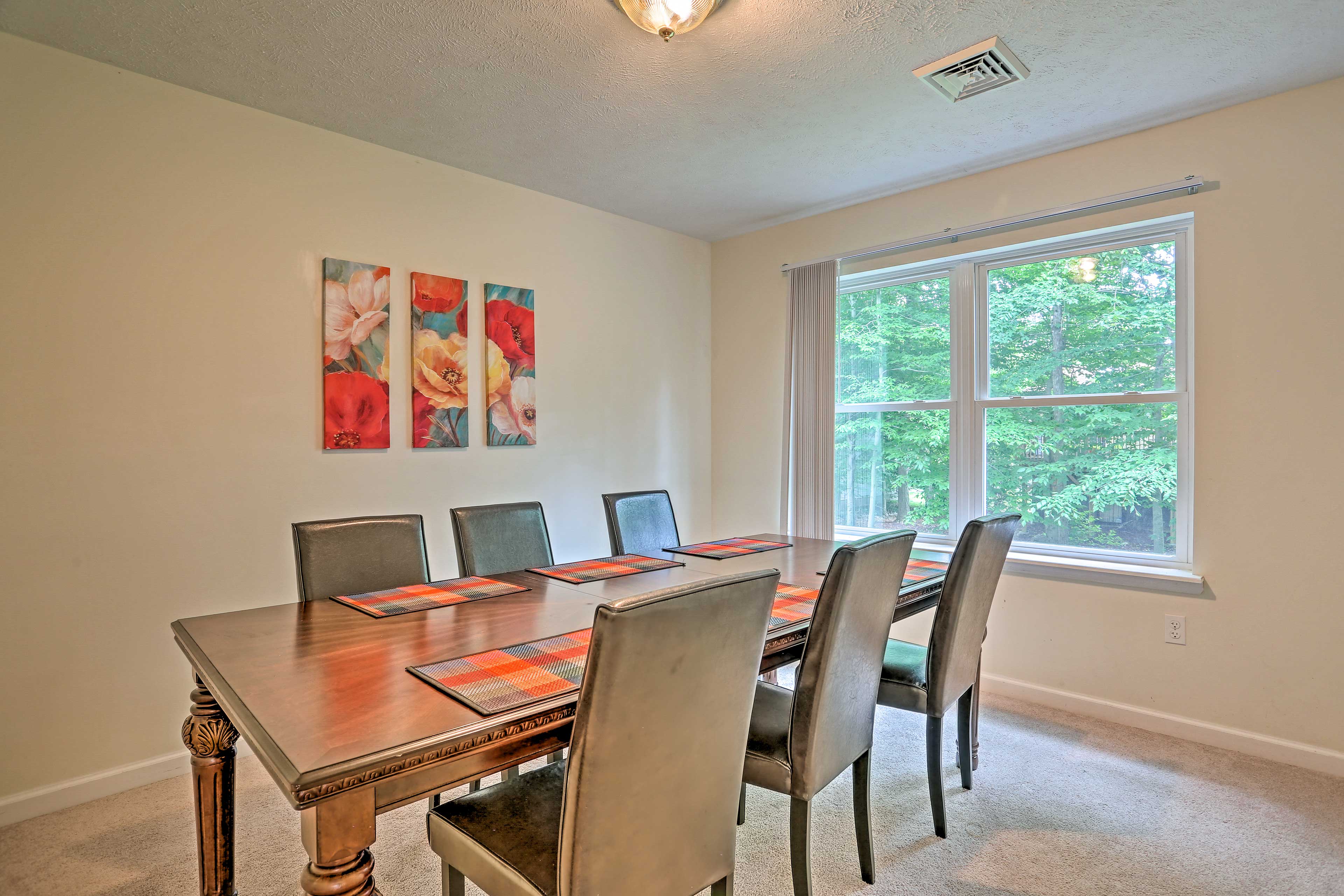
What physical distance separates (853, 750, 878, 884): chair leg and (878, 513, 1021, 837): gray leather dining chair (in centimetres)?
30

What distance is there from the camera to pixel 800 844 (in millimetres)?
1647

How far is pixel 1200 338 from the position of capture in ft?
9.30

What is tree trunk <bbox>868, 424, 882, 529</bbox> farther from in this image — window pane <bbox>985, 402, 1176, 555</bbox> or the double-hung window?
window pane <bbox>985, 402, 1176, 555</bbox>

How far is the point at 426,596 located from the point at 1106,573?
2.76 m

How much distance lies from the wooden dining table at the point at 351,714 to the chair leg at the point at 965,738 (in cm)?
53

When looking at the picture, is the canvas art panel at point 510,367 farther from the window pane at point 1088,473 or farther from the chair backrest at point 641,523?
the window pane at point 1088,473

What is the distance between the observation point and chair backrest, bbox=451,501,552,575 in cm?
245

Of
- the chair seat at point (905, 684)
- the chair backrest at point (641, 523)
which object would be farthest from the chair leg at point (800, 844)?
the chair backrest at point (641, 523)

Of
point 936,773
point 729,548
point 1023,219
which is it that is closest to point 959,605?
point 936,773

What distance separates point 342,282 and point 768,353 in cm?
239

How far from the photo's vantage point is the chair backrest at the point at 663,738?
3.42 ft

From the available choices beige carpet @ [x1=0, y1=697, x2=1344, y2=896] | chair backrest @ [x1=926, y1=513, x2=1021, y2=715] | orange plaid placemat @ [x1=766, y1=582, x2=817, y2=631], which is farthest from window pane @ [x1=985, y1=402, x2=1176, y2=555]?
orange plaid placemat @ [x1=766, y1=582, x2=817, y2=631]

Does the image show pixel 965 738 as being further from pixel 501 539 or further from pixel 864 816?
pixel 501 539

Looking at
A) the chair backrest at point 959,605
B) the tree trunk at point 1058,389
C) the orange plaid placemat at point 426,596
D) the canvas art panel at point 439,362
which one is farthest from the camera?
the tree trunk at point 1058,389
